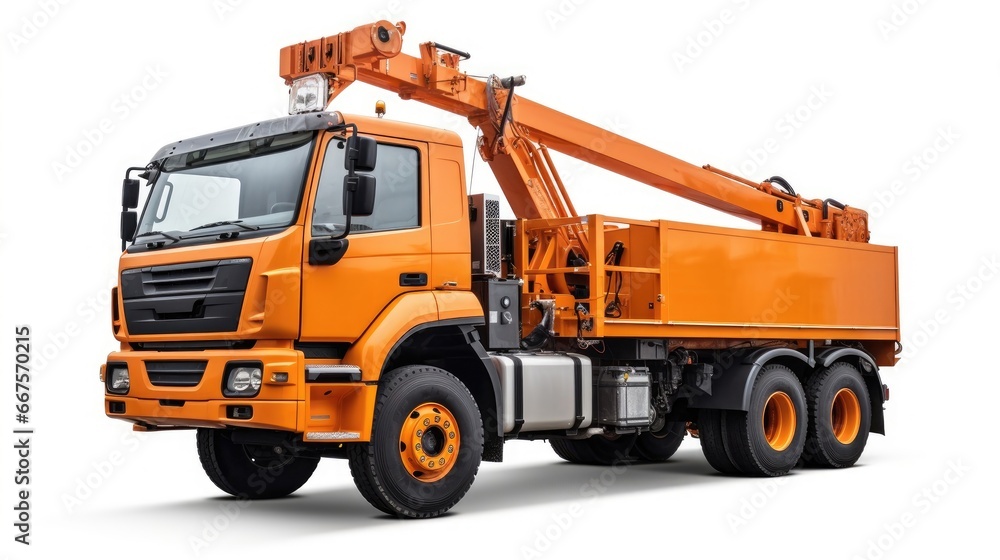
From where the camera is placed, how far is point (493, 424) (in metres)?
10.3

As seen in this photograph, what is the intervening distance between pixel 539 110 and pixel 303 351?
4.35 m

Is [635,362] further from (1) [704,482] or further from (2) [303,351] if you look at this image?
(2) [303,351]

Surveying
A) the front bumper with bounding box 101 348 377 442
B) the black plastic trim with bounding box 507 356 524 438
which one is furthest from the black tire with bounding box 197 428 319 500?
the black plastic trim with bounding box 507 356 524 438

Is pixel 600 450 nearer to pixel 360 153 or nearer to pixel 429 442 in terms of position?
pixel 429 442

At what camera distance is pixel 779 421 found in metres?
13.1

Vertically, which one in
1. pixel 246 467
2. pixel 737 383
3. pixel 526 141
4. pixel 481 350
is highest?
pixel 526 141

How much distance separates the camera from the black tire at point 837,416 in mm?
13469

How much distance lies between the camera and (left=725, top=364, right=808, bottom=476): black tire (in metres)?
12.5

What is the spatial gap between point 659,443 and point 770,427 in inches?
69.4

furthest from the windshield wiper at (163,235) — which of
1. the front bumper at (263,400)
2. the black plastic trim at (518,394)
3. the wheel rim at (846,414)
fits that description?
the wheel rim at (846,414)

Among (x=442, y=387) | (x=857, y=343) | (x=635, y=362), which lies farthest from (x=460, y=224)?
(x=857, y=343)

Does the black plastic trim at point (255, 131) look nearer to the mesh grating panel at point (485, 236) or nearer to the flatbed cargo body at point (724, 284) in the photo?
the mesh grating panel at point (485, 236)

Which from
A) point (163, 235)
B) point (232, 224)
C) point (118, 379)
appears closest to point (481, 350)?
point (232, 224)

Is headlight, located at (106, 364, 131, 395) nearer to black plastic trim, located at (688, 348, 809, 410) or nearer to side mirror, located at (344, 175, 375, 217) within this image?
side mirror, located at (344, 175, 375, 217)
